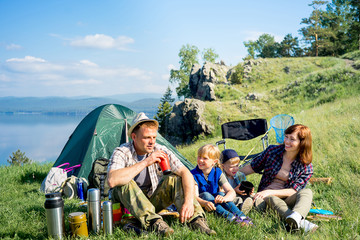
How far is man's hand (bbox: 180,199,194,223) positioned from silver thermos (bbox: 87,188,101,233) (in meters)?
0.85

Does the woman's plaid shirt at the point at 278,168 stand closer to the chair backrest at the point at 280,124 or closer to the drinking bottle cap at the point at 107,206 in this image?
the drinking bottle cap at the point at 107,206

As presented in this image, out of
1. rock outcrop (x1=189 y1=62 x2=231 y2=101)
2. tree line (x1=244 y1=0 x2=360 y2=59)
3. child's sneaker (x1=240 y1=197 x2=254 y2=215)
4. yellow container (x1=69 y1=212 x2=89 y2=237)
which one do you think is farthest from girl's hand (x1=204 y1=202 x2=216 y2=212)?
tree line (x1=244 y1=0 x2=360 y2=59)

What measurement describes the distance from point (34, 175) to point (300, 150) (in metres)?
5.83

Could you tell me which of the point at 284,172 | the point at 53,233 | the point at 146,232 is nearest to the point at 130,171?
the point at 146,232

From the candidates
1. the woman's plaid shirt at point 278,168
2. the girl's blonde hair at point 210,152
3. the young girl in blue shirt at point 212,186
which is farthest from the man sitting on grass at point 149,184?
the woman's plaid shirt at point 278,168

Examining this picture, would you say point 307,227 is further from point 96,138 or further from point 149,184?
point 96,138

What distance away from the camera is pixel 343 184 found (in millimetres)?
4414

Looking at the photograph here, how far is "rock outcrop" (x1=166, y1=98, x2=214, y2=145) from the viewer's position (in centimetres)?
2014

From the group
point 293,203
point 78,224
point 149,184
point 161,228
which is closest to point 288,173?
point 293,203

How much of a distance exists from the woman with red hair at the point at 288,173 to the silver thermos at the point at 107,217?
5.64 feet

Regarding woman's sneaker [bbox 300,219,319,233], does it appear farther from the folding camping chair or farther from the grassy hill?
the folding camping chair

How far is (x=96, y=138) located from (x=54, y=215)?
11.9 feet

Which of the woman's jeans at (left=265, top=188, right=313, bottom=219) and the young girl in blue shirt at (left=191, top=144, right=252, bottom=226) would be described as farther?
the young girl in blue shirt at (left=191, top=144, right=252, bottom=226)

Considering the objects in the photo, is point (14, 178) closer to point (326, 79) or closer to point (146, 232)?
point (146, 232)
